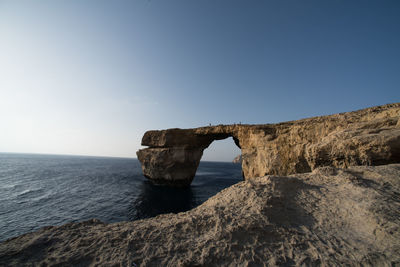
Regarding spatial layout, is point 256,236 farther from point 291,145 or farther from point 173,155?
point 173,155

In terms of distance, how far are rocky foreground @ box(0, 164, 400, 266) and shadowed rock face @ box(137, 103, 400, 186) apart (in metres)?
2.00

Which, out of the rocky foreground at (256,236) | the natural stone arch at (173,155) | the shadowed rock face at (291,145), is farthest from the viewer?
the natural stone arch at (173,155)

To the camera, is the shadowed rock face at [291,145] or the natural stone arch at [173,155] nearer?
the shadowed rock face at [291,145]

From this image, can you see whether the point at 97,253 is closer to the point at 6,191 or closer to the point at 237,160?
the point at 6,191

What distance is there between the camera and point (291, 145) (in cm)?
1066

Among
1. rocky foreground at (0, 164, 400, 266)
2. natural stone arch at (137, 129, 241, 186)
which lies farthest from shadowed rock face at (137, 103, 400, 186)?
rocky foreground at (0, 164, 400, 266)

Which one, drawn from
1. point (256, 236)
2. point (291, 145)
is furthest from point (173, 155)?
point (256, 236)

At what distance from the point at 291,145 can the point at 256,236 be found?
9.91 meters

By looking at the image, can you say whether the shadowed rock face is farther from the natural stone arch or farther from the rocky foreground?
the rocky foreground

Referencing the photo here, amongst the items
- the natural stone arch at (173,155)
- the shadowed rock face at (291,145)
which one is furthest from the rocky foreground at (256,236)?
the natural stone arch at (173,155)

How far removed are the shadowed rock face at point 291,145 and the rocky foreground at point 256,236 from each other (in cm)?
200

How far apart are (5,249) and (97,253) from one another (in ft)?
5.39

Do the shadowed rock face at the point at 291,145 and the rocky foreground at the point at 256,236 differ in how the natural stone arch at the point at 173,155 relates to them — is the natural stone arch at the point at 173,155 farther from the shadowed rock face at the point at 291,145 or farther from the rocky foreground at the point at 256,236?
the rocky foreground at the point at 256,236

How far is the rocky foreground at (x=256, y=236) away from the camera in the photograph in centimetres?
226
